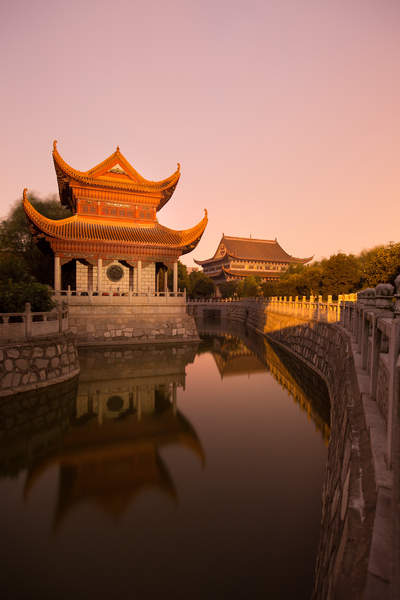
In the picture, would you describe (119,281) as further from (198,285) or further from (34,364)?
(198,285)

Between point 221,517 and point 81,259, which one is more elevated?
point 81,259

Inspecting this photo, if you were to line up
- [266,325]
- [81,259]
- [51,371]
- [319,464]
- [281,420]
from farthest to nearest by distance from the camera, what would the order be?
[266,325]
[81,259]
[51,371]
[281,420]
[319,464]

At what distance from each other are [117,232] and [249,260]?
4378cm

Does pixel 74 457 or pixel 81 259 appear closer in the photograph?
pixel 74 457

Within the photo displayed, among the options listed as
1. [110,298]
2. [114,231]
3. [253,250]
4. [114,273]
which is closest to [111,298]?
[110,298]

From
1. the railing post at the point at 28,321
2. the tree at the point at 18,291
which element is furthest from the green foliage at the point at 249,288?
the railing post at the point at 28,321

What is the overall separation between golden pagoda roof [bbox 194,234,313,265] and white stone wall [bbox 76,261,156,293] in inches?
1542

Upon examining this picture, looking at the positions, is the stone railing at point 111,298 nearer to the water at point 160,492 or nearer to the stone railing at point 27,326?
the stone railing at point 27,326

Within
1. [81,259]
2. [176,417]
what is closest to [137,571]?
[176,417]

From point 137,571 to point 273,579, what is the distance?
5.22ft

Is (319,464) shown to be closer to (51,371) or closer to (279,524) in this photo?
(279,524)

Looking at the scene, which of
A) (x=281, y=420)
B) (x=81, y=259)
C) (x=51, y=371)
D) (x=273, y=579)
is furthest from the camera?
(x=81, y=259)

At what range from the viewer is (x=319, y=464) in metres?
6.48

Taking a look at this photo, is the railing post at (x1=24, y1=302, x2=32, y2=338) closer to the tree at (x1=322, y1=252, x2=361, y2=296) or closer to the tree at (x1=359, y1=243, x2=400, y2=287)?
the tree at (x1=359, y1=243, x2=400, y2=287)
